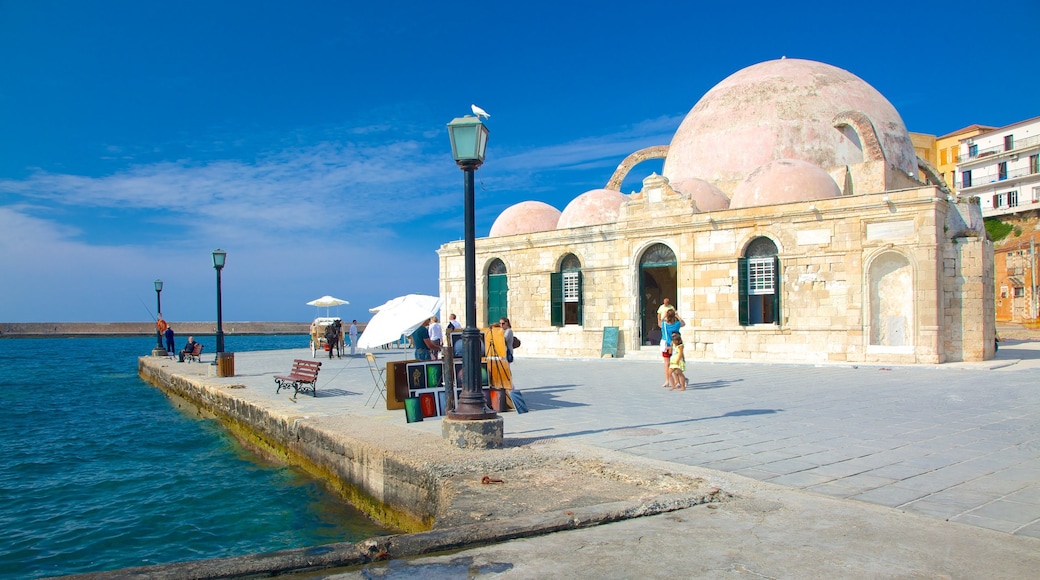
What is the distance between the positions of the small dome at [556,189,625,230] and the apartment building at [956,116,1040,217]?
3983 centimetres

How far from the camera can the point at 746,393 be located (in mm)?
11781

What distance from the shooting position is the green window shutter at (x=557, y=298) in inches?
938

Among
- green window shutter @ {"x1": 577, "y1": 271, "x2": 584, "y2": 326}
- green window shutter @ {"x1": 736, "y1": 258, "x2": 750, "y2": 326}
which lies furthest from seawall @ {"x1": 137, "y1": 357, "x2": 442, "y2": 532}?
green window shutter @ {"x1": 736, "y1": 258, "x2": 750, "y2": 326}

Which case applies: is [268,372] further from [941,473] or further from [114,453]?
[941,473]

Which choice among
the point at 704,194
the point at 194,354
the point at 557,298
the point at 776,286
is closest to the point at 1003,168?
the point at 704,194

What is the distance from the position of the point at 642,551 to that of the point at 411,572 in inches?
50.5

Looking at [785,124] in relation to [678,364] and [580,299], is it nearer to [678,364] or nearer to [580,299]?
[580,299]

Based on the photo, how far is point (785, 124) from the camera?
73.4ft

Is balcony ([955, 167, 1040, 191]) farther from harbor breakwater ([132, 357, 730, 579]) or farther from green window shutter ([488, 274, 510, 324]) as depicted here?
harbor breakwater ([132, 357, 730, 579])

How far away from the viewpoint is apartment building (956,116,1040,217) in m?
50.6

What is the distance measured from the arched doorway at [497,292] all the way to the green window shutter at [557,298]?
7.00 ft

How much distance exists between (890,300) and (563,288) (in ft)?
33.2

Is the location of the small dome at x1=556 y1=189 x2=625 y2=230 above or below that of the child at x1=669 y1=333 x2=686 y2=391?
above

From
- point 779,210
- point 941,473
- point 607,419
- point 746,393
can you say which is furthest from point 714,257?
point 941,473
